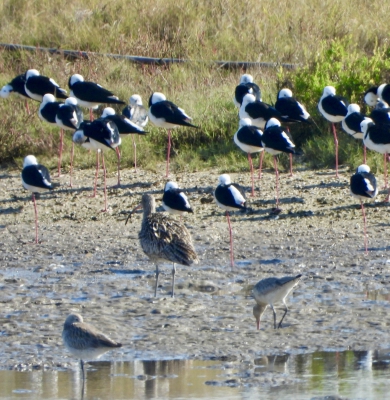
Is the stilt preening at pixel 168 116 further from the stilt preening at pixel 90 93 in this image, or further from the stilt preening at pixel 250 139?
the stilt preening at pixel 90 93

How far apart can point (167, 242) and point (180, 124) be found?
4.85 meters

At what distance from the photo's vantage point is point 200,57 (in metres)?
17.2

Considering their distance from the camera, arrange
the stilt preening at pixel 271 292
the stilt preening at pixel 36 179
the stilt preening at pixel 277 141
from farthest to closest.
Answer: the stilt preening at pixel 277 141 < the stilt preening at pixel 36 179 < the stilt preening at pixel 271 292

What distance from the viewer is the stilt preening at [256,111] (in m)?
13.0

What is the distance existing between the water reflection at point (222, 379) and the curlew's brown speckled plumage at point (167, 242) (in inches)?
65.7

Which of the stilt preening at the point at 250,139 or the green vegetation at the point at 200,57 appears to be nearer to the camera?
the stilt preening at the point at 250,139

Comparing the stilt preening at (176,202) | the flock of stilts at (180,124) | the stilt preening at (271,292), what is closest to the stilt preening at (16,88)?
the flock of stilts at (180,124)

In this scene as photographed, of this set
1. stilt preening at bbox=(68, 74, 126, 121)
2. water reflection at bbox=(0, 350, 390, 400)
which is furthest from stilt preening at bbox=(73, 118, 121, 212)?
water reflection at bbox=(0, 350, 390, 400)

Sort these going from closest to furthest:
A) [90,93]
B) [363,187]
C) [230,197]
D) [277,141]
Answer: [230,197], [363,187], [277,141], [90,93]

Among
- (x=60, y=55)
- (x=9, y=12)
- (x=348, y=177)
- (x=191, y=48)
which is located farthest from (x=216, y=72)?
(x=9, y=12)

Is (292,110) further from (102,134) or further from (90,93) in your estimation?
(90,93)

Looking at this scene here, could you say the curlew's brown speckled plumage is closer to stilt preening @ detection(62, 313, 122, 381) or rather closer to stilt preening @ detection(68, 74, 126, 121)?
stilt preening @ detection(62, 313, 122, 381)

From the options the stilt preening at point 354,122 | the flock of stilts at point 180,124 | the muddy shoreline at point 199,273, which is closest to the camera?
the muddy shoreline at point 199,273

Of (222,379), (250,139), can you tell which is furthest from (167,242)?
(250,139)
